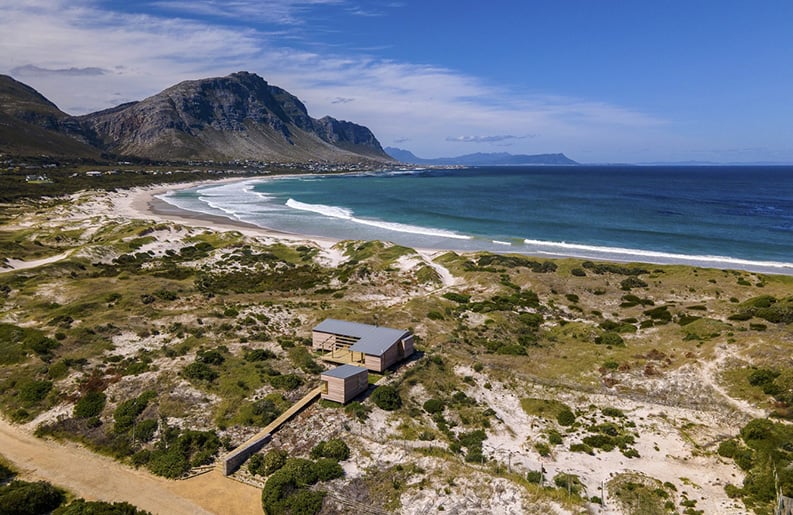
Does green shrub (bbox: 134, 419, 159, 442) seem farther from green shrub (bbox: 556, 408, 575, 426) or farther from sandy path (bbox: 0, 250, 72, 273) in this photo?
sandy path (bbox: 0, 250, 72, 273)

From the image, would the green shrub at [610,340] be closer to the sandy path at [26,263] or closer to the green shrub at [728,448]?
the green shrub at [728,448]

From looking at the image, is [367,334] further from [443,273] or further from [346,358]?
[443,273]

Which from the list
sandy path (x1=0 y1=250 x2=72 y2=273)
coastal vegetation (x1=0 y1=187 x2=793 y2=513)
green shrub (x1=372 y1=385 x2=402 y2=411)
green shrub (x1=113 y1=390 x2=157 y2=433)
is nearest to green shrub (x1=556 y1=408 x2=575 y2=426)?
coastal vegetation (x1=0 y1=187 x2=793 y2=513)

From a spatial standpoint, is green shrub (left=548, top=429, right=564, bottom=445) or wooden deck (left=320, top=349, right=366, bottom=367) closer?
green shrub (left=548, top=429, right=564, bottom=445)

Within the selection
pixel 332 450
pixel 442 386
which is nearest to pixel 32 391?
pixel 332 450

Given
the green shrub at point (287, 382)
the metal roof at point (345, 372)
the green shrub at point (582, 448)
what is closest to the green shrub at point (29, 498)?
the green shrub at point (287, 382)

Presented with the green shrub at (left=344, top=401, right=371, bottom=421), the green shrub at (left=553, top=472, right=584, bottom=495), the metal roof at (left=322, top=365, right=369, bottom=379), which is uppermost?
the metal roof at (left=322, top=365, right=369, bottom=379)

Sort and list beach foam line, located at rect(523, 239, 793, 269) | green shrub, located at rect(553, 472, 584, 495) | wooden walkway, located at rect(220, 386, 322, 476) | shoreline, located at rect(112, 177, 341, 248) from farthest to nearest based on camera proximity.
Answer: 1. shoreline, located at rect(112, 177, 341, 248)
2. beach foam line, located at rect(523, 239, 793, 269)
3. wooden walkway, located at rect(220, 386, 322, 476)
4. green shrub, located at rect(553, 472, 584, 495)
